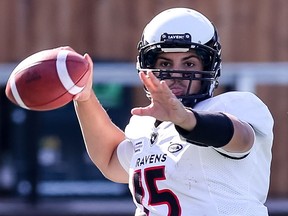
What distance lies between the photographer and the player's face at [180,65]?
337 centimetres

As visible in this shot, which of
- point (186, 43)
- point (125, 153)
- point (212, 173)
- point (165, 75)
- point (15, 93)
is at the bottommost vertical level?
point (125, 153)

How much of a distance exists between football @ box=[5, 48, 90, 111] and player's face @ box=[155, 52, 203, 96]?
32 cm

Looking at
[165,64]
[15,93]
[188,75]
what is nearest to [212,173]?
[188,75]

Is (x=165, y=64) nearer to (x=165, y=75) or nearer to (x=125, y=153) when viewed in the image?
(x=165, y=75)

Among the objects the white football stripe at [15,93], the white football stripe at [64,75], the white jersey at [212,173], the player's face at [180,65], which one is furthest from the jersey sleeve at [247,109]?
the white football stripe at [15,93]

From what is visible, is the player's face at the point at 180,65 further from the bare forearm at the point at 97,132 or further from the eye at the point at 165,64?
the bare forearm at the point at 97,132

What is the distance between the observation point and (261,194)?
3.35m

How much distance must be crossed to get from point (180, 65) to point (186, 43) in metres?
0.09

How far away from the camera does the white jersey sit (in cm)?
324

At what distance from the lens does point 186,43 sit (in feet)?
11.1

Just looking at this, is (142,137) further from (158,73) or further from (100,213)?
(100,213)

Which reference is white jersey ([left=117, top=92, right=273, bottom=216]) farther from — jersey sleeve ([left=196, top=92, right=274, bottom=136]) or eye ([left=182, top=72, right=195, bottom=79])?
eye ([left=182, top=72, right=195, bottom=79])

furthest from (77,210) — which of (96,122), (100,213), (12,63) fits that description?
(96,122)

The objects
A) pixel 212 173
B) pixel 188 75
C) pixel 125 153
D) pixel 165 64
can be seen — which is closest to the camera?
pixel 212 173
